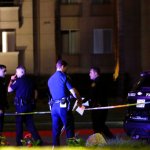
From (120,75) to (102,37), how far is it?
4204 millimetres

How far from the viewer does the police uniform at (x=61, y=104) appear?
1230cm

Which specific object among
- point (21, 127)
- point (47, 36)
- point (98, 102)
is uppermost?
point (47, 36)

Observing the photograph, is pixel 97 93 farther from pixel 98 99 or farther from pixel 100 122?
pixel 100 122

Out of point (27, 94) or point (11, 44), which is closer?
point (27, 94)

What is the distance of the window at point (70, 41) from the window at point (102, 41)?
932 mm

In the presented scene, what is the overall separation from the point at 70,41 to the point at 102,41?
1.65m

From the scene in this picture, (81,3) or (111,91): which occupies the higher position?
(81,3)

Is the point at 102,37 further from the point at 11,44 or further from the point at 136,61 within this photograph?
the point at 11,44

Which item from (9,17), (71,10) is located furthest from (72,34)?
(9,17)

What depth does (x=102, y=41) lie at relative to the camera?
33.3 meters

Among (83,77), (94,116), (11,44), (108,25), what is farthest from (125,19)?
(94,116)

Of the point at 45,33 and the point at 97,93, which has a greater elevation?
the point at 45,33

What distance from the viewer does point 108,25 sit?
33.1 meters

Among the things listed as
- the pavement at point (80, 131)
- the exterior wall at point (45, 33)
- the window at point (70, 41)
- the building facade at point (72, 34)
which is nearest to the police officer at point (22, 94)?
the pavement at point (80, 131)
